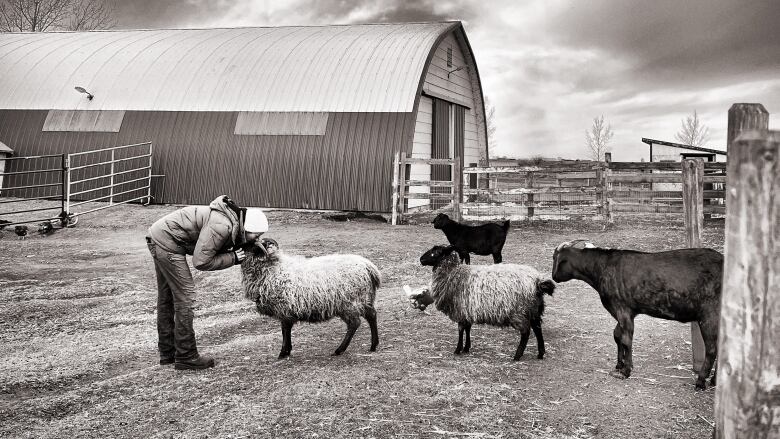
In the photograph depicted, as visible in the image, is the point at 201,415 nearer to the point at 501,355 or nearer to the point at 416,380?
the point at 416,380

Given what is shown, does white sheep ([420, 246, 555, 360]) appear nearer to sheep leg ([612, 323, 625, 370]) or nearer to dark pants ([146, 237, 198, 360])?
sheep leg ([612, 323, 625, 370])

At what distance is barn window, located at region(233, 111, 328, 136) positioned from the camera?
1886cm

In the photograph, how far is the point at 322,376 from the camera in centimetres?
587

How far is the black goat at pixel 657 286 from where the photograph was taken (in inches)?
209

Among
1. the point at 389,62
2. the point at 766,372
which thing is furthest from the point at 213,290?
the point at 389,62

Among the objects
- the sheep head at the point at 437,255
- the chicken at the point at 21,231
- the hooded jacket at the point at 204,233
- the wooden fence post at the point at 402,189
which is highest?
the wooden fence post at the point at 402,189

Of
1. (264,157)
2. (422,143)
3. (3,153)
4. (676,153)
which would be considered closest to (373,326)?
(264,157)

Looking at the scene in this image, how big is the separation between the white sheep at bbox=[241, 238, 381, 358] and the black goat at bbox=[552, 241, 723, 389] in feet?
7.19

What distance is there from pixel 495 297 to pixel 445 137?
1565 centimetres

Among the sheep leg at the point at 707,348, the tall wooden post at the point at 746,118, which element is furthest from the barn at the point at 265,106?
the tall wooden post at the point at 746,118

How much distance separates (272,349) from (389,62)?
558 inches

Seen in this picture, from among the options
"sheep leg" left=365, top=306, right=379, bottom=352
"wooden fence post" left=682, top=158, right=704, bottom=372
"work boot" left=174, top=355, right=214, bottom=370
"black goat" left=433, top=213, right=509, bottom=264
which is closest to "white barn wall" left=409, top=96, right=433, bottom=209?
"black goat" left=433, top=213, right=509, bottom=264

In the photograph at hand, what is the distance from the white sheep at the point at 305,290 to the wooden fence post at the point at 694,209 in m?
3.05

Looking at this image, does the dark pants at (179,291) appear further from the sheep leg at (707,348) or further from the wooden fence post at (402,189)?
the wooden fence post at (402,189)
